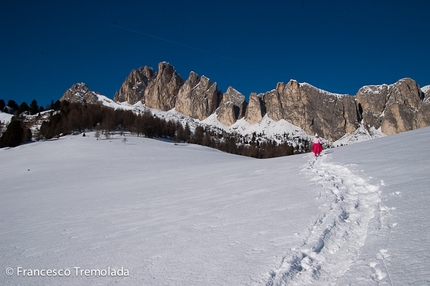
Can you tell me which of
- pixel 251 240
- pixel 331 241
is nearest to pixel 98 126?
pixel 251 240

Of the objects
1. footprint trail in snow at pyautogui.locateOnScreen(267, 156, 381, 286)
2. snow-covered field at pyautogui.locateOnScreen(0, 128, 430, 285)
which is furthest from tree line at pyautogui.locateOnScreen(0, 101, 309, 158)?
footprint trail in snow at pyautogui.locateOnScreen(267, 156, 381, 286)

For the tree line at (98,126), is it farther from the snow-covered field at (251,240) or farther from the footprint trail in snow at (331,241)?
the footprint trail in snow at (331,241)

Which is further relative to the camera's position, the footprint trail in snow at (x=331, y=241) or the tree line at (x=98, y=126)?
the tree line at (x=98, y=126)

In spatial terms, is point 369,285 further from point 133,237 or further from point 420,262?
point 133,237

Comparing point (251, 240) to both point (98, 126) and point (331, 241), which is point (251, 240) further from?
point (98, 126)

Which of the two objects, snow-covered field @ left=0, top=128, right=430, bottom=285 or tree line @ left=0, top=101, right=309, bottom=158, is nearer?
snow-covered field @ left=0, top=128, right=430, bottom=285

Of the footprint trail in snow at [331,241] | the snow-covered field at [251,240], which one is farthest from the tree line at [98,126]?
the footprint trail in snow at [331,241]

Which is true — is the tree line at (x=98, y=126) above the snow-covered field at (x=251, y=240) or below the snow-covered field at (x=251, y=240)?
above

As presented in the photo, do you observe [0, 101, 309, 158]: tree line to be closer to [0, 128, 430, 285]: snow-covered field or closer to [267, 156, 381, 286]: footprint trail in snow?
[0, 128, 430, 285]: snow-covered field

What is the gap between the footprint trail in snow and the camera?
125 inches

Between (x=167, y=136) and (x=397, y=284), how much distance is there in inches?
4059

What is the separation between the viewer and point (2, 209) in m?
10.9

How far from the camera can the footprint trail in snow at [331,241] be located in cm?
317

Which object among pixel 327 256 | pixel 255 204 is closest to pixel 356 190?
pixel 255 204
